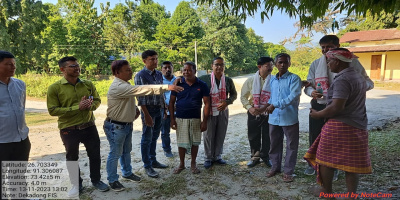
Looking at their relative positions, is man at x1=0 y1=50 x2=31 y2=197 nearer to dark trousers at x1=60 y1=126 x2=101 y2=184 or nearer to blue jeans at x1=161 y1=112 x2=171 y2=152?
dark trousers at x1=60 y1=126 x2=101 y2=184

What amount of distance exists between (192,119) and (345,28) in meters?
31.6

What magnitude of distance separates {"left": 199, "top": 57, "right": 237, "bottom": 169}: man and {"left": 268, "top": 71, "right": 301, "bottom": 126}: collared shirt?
84 cm

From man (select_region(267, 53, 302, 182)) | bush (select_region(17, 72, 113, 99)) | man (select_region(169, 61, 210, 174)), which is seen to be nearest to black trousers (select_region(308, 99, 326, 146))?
man (select_region(267, 53, 302, 182))

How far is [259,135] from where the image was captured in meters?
4.28

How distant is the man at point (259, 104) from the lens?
13.2 ft

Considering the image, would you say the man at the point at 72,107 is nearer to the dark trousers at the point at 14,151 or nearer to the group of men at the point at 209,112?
the group of men at the point at 209,112

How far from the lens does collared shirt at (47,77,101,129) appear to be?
9.82 feet

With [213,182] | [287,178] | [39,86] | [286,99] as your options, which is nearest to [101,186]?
[213,182]

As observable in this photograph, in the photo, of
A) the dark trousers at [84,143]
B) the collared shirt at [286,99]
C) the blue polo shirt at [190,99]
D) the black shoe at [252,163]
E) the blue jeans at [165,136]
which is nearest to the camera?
the dark trousers at [84,143]

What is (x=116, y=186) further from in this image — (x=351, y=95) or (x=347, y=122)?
(x=351, y=95)

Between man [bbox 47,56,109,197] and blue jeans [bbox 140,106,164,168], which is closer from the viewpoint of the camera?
man [bbox 47,56,109,197]

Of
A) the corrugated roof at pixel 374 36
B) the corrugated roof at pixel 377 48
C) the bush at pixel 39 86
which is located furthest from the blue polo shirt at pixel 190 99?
the corrugated roof at pixel 374 36

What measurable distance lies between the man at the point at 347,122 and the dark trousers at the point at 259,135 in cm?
153

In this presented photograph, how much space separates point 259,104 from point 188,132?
1.28m
